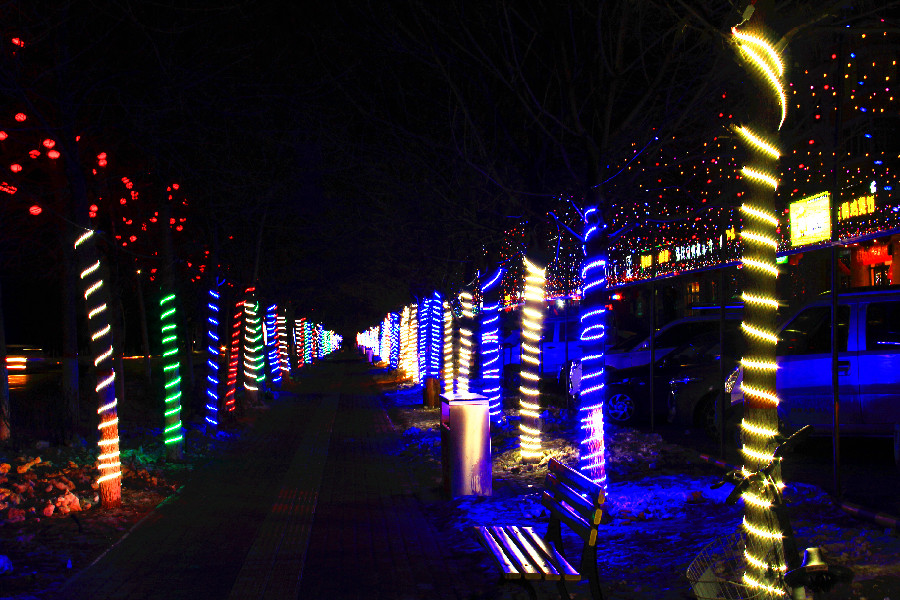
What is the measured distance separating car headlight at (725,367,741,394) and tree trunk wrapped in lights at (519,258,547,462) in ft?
9.25

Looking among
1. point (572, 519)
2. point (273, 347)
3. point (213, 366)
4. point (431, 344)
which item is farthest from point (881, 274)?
point (273, 347)

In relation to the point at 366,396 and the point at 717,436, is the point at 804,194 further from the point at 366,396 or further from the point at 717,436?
the point at 717,436

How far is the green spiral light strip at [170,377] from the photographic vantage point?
12.8 m

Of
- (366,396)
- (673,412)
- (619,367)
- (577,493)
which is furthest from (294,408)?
(577,493)

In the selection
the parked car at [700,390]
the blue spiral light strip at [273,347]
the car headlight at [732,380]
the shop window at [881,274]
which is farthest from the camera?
the blue spiral light strip at [273,347]

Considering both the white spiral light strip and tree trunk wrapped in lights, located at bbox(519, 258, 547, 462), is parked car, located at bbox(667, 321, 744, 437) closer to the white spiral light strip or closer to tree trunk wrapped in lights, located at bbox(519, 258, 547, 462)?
tree trunk wrapped in lights, located at bbox(519, 258, 547, 462)

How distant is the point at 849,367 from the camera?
10180mm

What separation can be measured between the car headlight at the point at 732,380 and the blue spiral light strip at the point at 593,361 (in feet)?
8.37

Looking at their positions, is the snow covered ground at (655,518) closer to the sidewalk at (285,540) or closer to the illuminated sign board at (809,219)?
the sidewalk at (285,540)

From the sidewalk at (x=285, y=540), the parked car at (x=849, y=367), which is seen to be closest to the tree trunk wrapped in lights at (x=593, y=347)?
the sidewalk at (x=285, y=540)

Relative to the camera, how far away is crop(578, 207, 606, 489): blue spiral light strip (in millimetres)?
9406

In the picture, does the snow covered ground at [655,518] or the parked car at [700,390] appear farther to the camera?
the parked car at [700,390]

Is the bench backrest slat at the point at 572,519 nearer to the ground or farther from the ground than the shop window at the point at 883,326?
nearer to the ground

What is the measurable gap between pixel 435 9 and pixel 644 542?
24.0 ft
